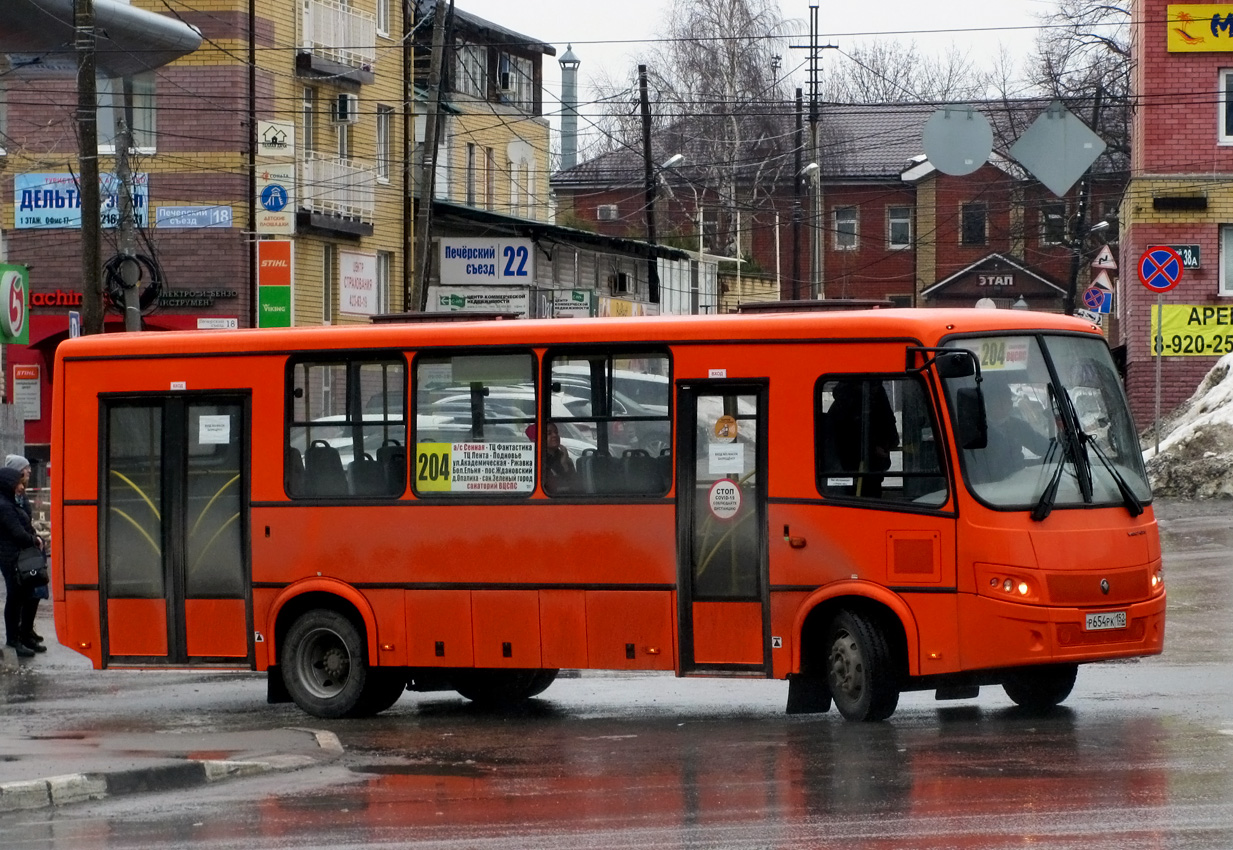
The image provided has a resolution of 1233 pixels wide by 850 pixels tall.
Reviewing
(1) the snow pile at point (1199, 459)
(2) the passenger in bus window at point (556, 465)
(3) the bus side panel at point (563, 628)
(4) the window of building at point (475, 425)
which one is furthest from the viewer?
(1) the snow pile at point (1199, 459)

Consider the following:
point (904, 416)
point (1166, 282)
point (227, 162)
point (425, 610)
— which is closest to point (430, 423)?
point (425, 610)

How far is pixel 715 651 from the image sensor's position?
12367 millimetres

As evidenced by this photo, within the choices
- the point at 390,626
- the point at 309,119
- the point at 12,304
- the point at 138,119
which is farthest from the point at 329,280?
the point at 390,626

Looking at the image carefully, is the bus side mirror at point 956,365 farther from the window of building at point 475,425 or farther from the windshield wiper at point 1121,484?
the window of building at point 475,425

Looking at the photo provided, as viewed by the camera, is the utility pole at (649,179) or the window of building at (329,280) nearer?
the window of building at (329,280)

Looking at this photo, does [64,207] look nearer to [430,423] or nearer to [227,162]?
[227,162]

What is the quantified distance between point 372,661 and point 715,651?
2490 mm

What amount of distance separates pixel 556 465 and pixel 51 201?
96.4 ft

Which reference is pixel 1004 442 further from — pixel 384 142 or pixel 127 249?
pixel 384 142

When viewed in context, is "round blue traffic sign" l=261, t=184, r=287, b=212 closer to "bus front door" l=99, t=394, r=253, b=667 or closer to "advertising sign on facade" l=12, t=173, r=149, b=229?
"advertising sign on facade" l=12, t=173, r=149, b=229

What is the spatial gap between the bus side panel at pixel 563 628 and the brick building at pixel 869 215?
205ft

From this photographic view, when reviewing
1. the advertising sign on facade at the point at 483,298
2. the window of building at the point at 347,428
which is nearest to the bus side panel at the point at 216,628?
the window of building at the point at 347,428

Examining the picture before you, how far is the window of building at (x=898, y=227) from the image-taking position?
266ft

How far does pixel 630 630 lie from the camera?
12625mm
